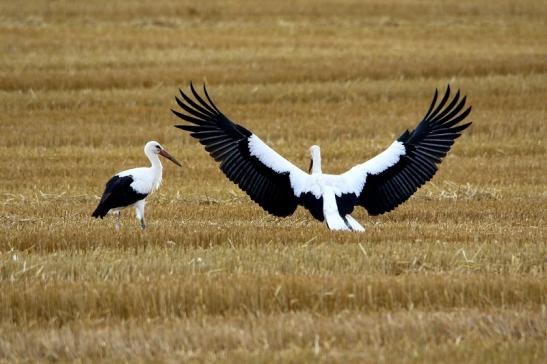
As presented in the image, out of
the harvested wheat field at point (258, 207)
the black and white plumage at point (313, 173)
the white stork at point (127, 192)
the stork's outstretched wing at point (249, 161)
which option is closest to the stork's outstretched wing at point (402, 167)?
the black and white plumage at point (313, 173)

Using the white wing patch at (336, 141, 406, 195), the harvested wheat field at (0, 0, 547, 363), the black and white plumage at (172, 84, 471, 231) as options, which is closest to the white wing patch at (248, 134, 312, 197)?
the black and white plumage at (172, 84, 471, 231)

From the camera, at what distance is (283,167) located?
10.0 m

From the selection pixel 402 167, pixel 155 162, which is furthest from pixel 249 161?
pixel 402 167

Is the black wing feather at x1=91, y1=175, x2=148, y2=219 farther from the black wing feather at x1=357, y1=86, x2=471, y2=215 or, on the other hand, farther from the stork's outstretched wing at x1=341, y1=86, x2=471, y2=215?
the black wing feather at x1=357, y1=86, x2=471, y2=215

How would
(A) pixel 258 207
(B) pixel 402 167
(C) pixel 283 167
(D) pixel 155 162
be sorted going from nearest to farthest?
(C) pixel 283 167
(B) pixel 402 167
(D) pixel 155 162
(A) pixel 258 207

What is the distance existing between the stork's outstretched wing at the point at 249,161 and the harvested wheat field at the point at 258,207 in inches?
13.5

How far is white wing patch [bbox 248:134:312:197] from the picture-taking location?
9953 mm

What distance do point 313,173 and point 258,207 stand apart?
6.00 ft

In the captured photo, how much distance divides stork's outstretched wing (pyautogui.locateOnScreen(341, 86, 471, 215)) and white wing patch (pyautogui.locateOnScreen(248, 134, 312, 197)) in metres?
0.36

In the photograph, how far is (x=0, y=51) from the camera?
23562 mm

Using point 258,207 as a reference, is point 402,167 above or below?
above

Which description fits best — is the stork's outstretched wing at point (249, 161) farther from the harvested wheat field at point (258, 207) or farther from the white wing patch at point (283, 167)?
the harvested wheat field at point (258, 207)

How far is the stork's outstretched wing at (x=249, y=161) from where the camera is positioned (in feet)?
33.0

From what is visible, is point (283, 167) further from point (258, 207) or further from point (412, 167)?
point (258, 207)
